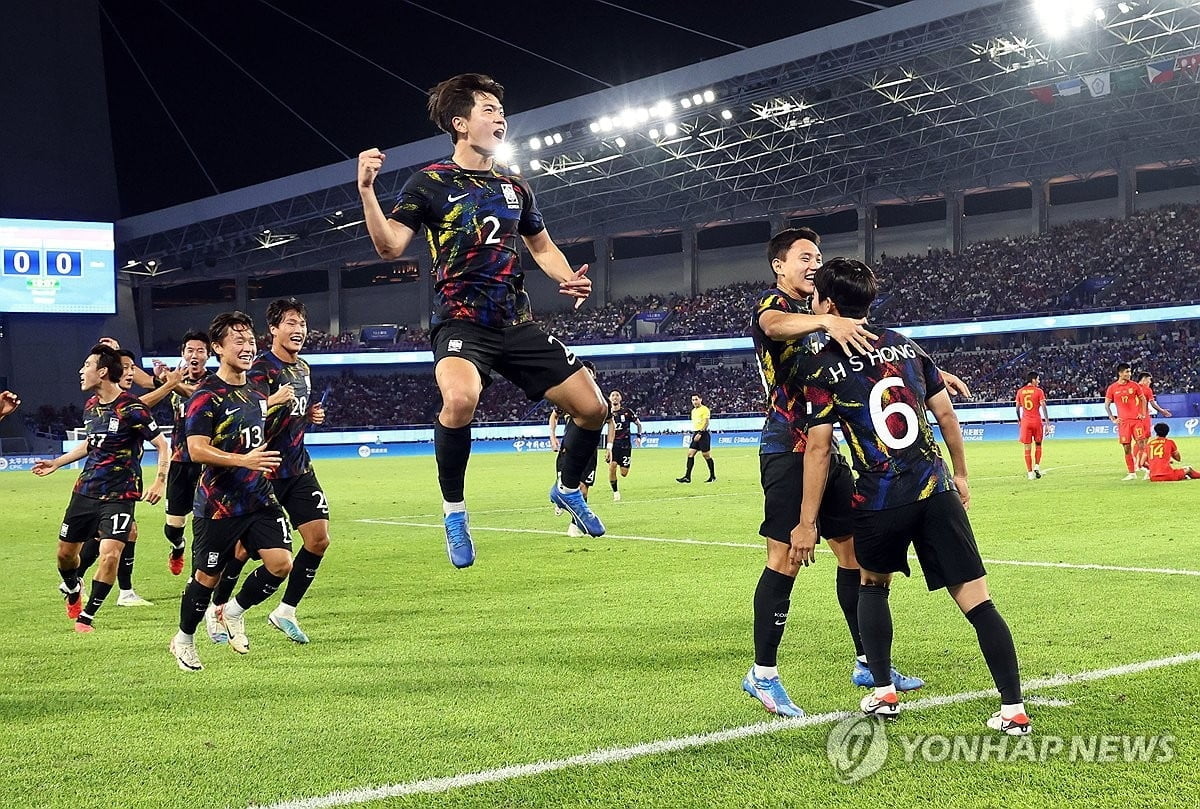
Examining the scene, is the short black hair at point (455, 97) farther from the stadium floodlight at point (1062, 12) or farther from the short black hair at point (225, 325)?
the stadium floodlight at point (1062, 12)

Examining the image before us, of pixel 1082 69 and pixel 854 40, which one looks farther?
pixel 1082 69

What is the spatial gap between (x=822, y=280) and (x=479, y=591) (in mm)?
5891

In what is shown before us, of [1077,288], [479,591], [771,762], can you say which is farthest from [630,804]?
[1077,288]

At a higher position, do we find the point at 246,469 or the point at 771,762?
the point at 246,469

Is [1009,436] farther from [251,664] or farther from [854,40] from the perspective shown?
[251,664]

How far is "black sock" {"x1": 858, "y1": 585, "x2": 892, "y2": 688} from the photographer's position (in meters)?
5.27

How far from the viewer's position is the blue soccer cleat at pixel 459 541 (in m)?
5.65

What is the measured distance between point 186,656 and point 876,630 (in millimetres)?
4241

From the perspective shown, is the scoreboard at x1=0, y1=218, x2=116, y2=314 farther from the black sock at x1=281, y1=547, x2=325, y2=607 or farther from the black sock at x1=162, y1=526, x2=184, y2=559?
the black sock at x1=281, y1=547, x2=325, y2=607

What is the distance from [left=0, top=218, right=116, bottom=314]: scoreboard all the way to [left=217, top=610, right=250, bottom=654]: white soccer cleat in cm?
4078

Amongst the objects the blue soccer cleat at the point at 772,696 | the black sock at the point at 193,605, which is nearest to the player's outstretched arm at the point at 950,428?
the blue soccer cleat at the point at 772,696

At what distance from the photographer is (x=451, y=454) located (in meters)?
5.77

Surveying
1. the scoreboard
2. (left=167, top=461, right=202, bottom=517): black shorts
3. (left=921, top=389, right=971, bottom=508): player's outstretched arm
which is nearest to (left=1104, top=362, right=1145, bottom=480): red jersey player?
(left=167, top=461, right=202, bottom=517): black shorts

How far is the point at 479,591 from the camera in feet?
33.9
